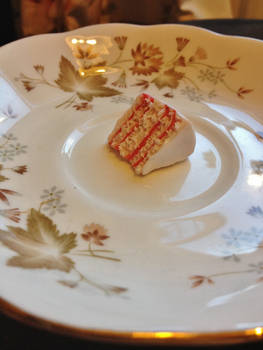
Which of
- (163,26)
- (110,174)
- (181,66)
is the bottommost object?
(110,174)

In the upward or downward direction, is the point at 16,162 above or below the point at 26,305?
above

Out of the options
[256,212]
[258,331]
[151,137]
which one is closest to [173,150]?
[151,137]

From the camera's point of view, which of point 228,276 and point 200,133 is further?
point 200,133

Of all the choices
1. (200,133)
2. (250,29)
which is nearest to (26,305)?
(200,133)

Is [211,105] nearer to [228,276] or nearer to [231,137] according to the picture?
[231,137]

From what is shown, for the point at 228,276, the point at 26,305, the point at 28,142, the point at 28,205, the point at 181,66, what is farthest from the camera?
the point at 181,66

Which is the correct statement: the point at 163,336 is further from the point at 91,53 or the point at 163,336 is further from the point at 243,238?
the point at 91,53

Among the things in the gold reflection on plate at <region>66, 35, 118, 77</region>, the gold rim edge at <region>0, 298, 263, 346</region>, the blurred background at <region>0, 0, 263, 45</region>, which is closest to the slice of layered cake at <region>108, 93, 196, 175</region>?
the gold reflection on plate at <region>66, 35, 118, 77</region>
